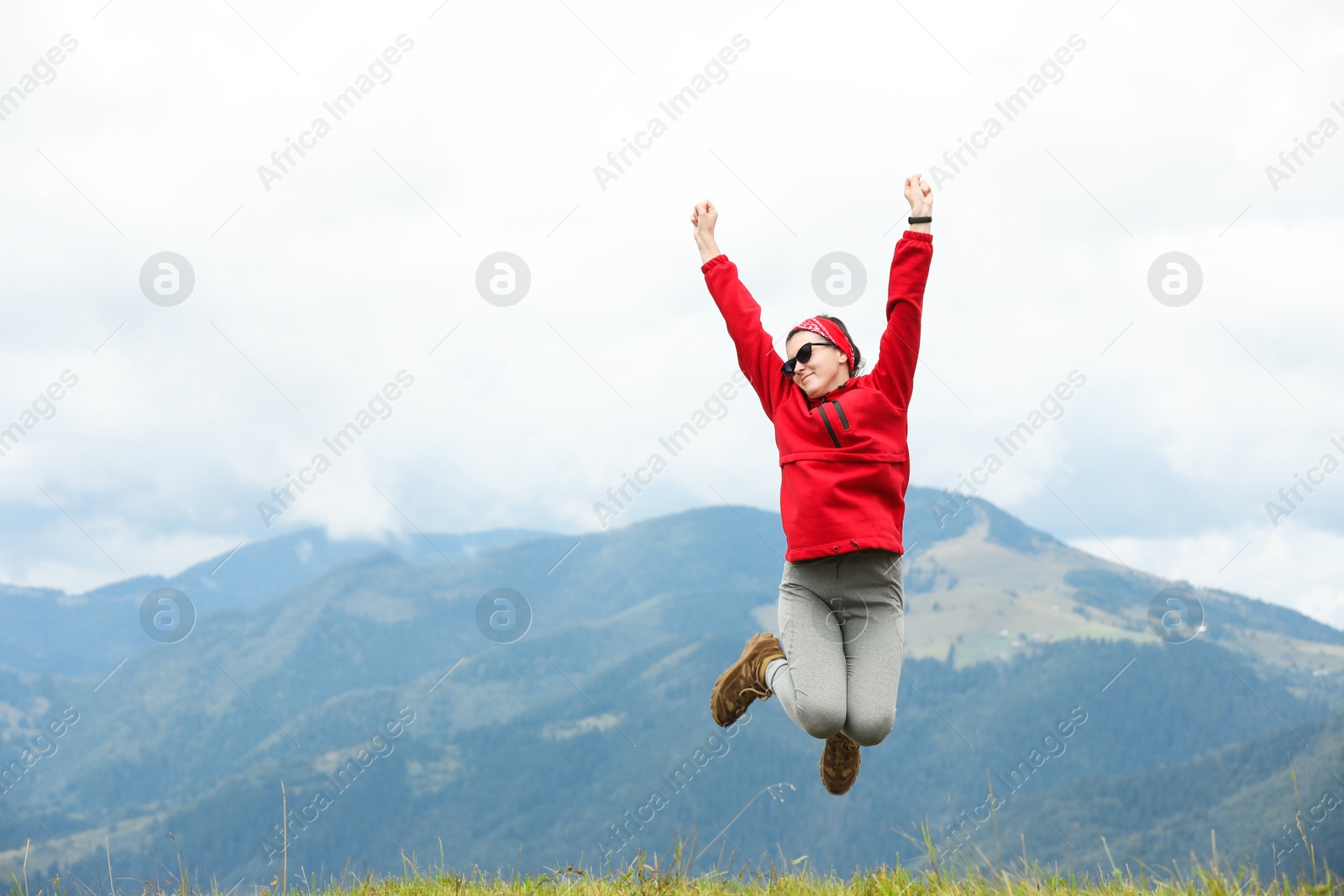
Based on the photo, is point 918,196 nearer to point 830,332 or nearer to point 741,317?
point 830,332

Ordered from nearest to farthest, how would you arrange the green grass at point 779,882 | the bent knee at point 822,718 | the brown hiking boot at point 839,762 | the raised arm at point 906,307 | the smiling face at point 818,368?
the green grass at point 779,882
the bent knee at point 822,718
the raised arm at point 906,307
the smiling face at point 818,368
the brown hiking boot at point 839,762

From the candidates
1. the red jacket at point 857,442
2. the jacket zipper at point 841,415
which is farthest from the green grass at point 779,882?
the jacket zipper at point 841,415

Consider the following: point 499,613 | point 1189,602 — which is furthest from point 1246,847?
point 499,613

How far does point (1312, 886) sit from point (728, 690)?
3772mm

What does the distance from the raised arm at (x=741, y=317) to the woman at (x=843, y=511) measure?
0.02 m

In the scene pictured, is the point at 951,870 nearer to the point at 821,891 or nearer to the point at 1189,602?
the point at 821,891

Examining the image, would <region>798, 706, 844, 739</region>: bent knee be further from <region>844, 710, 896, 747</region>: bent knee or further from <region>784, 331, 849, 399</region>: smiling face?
<region>784, 331, 849, 399</region>: smiling face

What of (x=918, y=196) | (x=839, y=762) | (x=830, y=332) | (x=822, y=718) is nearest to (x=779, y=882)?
(x=822, y=718)

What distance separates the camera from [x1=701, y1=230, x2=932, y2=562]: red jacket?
6367 millimetres

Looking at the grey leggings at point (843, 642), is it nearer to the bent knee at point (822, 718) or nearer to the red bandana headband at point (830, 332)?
the bent knee at point (822, 718)

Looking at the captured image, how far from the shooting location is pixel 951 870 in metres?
5.45

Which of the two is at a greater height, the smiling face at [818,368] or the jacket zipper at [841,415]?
the smiling face at [818,368]

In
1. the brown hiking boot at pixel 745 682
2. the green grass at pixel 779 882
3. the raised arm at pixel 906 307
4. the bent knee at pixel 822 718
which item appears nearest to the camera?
the green grass at pixel 779 882

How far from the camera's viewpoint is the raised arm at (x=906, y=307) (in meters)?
6.75
